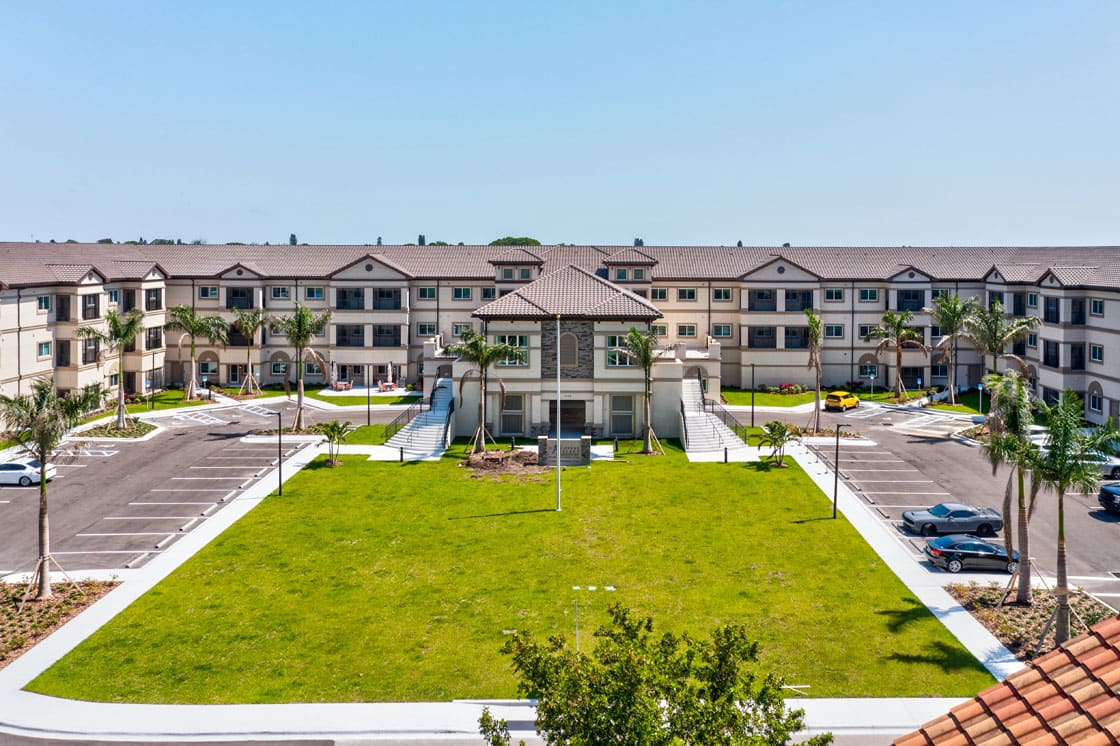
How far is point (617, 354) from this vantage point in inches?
2368

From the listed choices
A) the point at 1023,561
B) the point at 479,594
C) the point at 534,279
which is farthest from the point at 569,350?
the point at 1023,561

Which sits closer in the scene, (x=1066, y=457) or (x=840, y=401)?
(x=1066, y=457)

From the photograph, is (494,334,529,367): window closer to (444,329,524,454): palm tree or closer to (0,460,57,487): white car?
(444,329,524,454): palm tree

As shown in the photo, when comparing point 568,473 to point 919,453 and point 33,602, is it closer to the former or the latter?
point 919,453

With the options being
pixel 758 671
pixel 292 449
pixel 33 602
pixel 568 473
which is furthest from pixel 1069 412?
pixel 292 449

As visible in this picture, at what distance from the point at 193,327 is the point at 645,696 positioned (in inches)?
2804

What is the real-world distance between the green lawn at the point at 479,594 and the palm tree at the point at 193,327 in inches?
1325

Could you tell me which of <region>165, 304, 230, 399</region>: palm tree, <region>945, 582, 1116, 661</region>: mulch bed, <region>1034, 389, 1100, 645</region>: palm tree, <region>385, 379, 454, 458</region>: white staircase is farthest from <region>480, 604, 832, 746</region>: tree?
<region>165, 304, 230, 399</region>: palm tree

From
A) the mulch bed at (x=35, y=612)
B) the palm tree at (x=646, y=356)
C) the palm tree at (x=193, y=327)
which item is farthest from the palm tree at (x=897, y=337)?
the mulch bed at (x=35, y=612)

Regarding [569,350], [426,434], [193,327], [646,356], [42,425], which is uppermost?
[193,327]

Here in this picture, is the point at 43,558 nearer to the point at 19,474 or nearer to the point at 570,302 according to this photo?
the point at 19,474

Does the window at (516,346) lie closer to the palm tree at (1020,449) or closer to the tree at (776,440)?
the tree at (776,440)

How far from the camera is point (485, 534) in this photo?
39.3 metres

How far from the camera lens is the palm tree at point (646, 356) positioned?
5575 cm
